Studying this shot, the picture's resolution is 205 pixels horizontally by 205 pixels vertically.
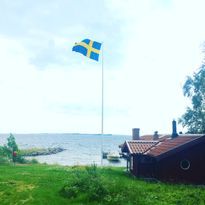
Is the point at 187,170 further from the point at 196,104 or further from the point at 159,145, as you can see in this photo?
the point at 196,104

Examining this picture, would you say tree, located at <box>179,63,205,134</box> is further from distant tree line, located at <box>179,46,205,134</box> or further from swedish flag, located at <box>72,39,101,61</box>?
swedish flag, located at <box>72,39,101,61</box>

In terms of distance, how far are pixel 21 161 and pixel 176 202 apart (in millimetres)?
29136

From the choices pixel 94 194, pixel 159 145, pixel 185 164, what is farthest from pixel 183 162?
pixel 94 194

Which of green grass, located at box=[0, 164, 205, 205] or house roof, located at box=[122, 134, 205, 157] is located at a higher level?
house roof, located at box=[122, 134, 205, 157]

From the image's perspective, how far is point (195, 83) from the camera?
4025 cm

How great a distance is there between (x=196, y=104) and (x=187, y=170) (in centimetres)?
1712

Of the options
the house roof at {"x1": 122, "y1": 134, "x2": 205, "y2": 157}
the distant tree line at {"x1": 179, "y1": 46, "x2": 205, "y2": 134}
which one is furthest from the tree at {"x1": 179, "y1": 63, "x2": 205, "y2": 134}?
the house roof at {"x1": 122, "y1": 134, "x2": 205, "y2": 157}

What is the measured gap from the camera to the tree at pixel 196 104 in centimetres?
3956

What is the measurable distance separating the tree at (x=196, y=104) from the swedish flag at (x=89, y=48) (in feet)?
61.8

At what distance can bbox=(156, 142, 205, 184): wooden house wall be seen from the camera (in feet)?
80.6

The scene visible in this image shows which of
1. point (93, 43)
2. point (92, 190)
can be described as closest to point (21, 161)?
point (93, 43)

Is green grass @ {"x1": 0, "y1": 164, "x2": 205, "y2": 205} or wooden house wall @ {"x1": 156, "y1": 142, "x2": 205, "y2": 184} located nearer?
green grass @ {"x1": 0, "y1": 164, "x2": 205, "y2": 205}

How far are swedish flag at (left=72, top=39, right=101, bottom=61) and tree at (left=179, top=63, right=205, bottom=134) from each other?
1884 centimetres

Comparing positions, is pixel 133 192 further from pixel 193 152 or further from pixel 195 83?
pixel 195 83
